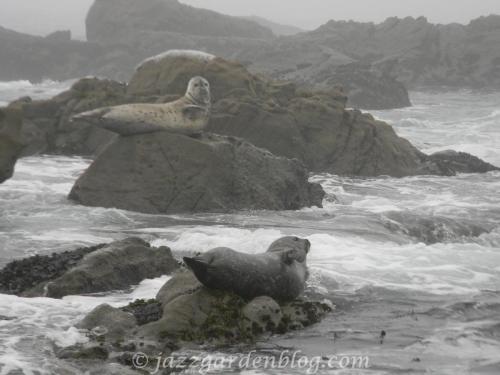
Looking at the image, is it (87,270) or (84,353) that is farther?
(87,270)

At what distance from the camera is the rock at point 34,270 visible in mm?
9859

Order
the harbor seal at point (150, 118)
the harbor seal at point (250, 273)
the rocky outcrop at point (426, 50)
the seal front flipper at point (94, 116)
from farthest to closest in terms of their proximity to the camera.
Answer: the rocky outcrop at point (426, 50) < the seal front flipper at point (94, 116) < the harbor seal at point (150, 118) < the harbor seal at point (250, 273)

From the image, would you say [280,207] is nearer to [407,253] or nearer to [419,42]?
[407,253]

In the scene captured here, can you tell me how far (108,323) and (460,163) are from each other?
17.1 m

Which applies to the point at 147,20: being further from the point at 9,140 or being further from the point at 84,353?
the point at 84,353

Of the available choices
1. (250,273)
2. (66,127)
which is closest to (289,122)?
(66,127)

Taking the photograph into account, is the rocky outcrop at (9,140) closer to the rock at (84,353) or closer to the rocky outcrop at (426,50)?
the rock at (84,353)

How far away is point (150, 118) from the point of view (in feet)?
53.6

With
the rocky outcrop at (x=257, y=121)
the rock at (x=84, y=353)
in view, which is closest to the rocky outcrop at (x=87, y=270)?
the rock at (x=84, y=353)

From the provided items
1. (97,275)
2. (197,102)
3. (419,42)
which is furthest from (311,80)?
(97,275)

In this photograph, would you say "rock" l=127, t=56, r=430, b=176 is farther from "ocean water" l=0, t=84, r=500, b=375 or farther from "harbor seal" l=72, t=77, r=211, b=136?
"harbor seal" l=72, t=77, r=211, b=136

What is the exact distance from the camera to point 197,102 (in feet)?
57.6

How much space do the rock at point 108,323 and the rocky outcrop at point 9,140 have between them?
7101 mm

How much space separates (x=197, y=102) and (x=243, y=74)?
15.5 feet
